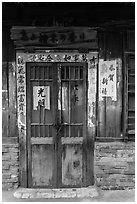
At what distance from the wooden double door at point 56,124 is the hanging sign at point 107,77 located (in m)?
0.34

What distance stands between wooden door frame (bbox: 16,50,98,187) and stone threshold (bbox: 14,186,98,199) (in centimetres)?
18

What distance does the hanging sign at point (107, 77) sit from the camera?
6.50 metres

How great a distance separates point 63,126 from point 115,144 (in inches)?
45.5

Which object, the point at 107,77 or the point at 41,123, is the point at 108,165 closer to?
the point at 41,123

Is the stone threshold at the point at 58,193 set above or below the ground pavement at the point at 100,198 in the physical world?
above

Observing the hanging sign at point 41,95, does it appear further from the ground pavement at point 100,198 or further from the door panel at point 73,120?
the ground pavement at point 100,198

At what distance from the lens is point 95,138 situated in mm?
6582

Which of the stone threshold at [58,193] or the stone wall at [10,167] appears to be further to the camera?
the stone wall at [10,167]

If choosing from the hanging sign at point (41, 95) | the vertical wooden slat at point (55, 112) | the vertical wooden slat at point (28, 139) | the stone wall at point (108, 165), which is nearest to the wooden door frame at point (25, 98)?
the vertical wooden slat at point (28, 139)

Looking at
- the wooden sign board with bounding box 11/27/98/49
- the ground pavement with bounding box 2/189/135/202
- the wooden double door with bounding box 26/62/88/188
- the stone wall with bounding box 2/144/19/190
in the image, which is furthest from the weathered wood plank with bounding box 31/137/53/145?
the wooden sign board with bounding box 11/27/98/49

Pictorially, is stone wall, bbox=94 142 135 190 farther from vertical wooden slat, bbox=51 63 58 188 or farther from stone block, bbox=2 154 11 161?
stone block, bbox=2 154 11 161

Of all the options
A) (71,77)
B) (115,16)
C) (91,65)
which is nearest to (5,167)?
(71,77)

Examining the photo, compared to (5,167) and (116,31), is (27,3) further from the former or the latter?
(5,167)

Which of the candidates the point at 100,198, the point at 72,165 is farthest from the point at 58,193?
the point at 100,198
